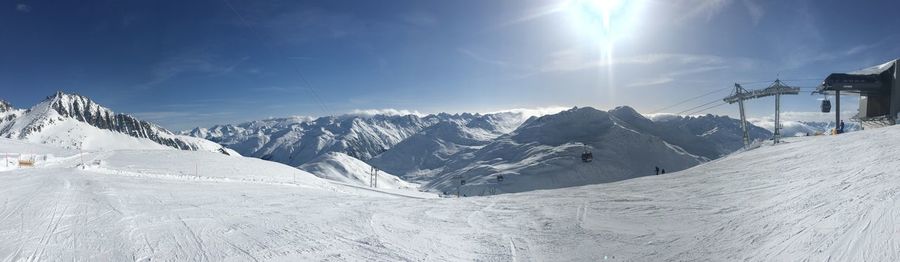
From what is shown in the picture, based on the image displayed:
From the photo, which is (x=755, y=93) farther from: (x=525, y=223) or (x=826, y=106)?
(x=525, y=223)

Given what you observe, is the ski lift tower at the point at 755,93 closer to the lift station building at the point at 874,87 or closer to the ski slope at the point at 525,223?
the lift station building at the point at 874,87

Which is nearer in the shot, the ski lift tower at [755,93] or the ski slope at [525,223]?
the ski slope at [525,223]

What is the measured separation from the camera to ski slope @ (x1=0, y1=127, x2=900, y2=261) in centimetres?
735

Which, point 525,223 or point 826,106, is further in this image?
point 826,106

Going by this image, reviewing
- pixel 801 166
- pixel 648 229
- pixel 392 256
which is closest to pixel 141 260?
pixel 392 256

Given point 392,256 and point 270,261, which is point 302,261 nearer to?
point 270,261

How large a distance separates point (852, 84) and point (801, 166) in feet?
164

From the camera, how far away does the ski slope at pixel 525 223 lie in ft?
24.1

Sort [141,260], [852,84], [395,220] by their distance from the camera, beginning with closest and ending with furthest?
[141,260]
[395,220]
[852,84]

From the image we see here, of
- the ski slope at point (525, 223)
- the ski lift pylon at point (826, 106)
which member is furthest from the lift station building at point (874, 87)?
the ski slope at point (525, 223)

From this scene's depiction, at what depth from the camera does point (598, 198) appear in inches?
563

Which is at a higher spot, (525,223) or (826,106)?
(826,106)

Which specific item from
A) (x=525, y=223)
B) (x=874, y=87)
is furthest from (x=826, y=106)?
(x=525, y=223)

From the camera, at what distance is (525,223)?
11031mm
